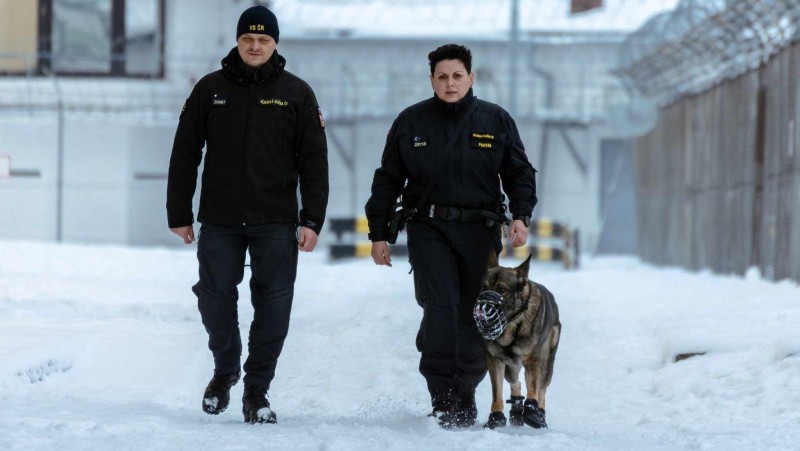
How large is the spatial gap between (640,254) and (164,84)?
10.7 m

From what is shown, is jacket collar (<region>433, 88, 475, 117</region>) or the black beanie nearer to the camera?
the black beanie

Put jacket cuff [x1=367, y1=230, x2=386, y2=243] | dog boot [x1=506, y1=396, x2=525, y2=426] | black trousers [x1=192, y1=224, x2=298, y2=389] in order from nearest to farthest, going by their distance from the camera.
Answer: black trousers [x1=192, y1=224, x2=298, y2=389] < dog boot [x1=506, y1=396, x2=525, y2=426] < jacket cuff [x1=367, y1=230, x2=386, y2=243]

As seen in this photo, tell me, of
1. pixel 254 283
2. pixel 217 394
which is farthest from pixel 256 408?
pixel 254 283

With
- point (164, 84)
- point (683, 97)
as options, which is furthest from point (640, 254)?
point (164, 84)

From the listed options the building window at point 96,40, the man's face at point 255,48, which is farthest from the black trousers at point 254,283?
the building window at point 96,40

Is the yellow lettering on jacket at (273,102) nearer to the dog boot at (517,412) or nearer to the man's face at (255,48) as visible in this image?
the man's face at (255,48)

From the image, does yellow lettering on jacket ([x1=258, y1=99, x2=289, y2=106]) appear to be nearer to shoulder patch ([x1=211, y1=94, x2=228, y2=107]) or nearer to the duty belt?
shoulder patch ([x1=211, y1=94, x2=228, y2=107])

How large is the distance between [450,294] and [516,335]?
45 centimetres

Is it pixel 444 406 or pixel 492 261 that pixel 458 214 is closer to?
pixel 492 261

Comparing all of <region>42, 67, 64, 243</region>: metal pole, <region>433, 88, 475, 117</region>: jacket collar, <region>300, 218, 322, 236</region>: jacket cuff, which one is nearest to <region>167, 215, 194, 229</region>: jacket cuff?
<region>300, 218, 322, 236</region>: jacket cuff

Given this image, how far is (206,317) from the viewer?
23.1ft

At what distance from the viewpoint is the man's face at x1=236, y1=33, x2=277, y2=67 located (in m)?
6.83

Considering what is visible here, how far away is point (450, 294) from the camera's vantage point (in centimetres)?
718

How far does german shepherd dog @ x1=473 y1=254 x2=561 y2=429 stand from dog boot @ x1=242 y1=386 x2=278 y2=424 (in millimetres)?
1025
